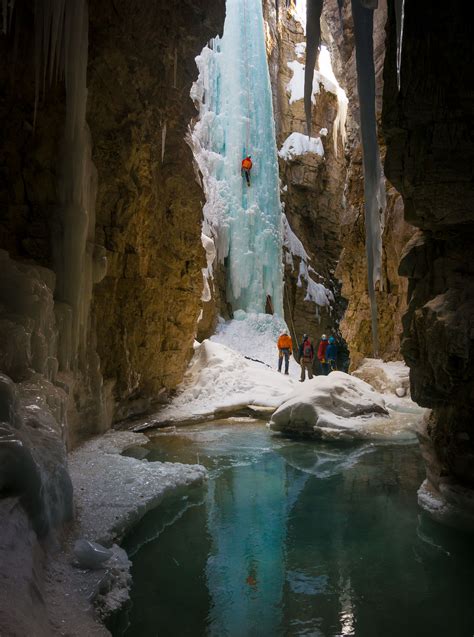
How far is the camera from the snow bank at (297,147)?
25.5 m

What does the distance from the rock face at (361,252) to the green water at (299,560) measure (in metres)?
9.23

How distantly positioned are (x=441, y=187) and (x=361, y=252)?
42.7ft

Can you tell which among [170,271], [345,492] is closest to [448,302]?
[345,492]

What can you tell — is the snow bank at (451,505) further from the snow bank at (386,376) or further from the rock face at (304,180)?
the rock face at (304,180)

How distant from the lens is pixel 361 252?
17969 mm

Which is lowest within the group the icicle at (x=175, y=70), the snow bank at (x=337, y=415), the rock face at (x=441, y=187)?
the snow bank at (x=337, y=415)

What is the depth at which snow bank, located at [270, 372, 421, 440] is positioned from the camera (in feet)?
30.2

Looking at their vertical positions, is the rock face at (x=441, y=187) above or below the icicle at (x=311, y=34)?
below

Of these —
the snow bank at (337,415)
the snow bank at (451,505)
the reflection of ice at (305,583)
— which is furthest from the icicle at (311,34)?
the snow bank at (337,415)

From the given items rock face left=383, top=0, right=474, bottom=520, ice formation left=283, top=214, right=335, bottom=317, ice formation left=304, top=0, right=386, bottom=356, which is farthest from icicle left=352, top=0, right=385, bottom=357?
ice formation left=283, top=214, right=335, bottom=317

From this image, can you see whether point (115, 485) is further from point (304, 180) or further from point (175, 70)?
point (304, 180)

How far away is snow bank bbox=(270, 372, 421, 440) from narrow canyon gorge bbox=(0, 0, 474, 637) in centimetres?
5

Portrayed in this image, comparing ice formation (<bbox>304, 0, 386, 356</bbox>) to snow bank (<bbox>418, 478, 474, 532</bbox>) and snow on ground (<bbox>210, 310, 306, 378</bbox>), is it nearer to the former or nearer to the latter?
snow bank (<bbox>418, 478, 474, 532</bbox>)

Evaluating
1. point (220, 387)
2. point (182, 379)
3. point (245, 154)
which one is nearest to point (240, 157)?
point (245, 154)
